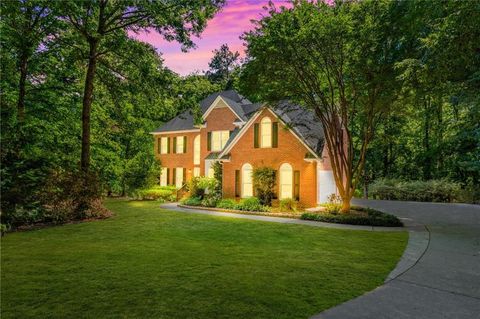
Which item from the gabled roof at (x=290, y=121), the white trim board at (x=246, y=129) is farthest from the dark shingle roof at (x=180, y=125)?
the white trim board at (x=246, y=129)

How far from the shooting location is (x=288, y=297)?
5383 mm

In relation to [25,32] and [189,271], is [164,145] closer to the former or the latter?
[25,32]

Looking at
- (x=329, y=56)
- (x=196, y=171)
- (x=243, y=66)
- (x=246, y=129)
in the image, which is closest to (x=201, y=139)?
(x=196, y=171)

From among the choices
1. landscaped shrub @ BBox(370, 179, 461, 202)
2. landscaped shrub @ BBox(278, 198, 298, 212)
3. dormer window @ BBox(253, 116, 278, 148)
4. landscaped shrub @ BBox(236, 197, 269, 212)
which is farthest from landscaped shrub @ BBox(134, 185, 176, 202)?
landscaped shrub @ BBox(370, 179, 461, 202)

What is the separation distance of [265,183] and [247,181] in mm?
2202

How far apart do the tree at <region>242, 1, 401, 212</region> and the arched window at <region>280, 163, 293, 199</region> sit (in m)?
3.91

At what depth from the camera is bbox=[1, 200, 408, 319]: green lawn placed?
16.2 feet

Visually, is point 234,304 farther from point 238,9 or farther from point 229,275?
point 238,9

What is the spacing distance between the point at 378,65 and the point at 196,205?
573 inches

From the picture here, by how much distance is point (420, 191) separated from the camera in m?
25.4

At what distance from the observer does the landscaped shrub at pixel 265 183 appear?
19641mm

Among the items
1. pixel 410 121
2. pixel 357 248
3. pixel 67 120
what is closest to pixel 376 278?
pixel 357 248

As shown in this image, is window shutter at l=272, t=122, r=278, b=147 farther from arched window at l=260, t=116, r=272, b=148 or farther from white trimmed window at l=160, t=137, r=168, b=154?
white trimmed window at l=160, t=137, r=168, b=154

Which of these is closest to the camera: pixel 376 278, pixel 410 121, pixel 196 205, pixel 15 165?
pixel 15 165
